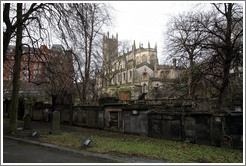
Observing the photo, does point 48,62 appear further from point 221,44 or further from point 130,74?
point 130,74

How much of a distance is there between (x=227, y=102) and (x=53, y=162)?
1059 cm

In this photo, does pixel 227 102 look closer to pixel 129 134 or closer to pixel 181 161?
pixel 129 134

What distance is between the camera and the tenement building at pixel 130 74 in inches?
1361

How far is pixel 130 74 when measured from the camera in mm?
62906

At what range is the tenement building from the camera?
3457 cm

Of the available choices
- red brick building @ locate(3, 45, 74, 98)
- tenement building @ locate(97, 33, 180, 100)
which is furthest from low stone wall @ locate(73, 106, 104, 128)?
tenement building @ locate(97, 33, 180, 100)

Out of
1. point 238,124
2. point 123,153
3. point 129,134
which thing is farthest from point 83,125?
point 238,124

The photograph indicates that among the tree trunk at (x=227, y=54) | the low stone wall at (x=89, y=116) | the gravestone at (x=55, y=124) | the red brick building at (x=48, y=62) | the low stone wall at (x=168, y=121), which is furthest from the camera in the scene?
the low stone wall at (x=89, y=116)

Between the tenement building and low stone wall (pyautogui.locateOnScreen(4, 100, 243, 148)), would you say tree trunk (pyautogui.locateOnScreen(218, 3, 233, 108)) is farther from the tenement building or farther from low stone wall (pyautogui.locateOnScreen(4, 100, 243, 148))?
the tenement building

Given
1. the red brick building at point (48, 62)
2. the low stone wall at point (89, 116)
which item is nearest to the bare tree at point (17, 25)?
the red brick building at point (48, 62)

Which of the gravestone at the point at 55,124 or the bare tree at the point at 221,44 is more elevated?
the bare tree at the point at 221,44

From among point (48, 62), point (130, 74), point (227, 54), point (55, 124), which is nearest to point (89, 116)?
point (55, 124)

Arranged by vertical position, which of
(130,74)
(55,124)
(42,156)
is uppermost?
(130,74)

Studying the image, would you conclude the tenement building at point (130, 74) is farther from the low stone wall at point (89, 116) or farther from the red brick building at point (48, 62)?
the red brick building at point (48, 62)
